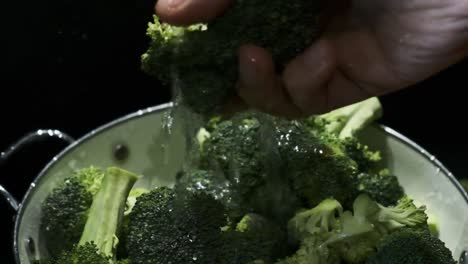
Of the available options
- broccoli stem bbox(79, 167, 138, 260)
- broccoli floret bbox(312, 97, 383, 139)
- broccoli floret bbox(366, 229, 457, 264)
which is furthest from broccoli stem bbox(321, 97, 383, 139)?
broccoli stem bbox(79, 167, 138, 260)

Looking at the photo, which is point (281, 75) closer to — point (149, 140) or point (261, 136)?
point (261, 136)

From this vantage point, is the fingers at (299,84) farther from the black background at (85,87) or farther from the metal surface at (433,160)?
the black background at (85,87)

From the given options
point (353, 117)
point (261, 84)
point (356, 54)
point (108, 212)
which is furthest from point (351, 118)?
point (108, 212)

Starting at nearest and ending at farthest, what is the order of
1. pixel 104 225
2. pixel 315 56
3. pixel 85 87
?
pixel 315 56 → pixel 104 225 → pixel 85 87

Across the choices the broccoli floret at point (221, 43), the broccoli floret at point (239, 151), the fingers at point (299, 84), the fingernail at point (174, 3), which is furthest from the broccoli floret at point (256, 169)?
the fingernail at point (174, 3)

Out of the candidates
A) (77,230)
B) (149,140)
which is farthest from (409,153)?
(77,230)

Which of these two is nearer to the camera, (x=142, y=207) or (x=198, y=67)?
(x=198, y=67)

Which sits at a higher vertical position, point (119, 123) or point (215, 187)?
point (119, 123)

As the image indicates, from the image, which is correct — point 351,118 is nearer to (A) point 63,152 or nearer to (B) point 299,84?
(B) point 299,84
